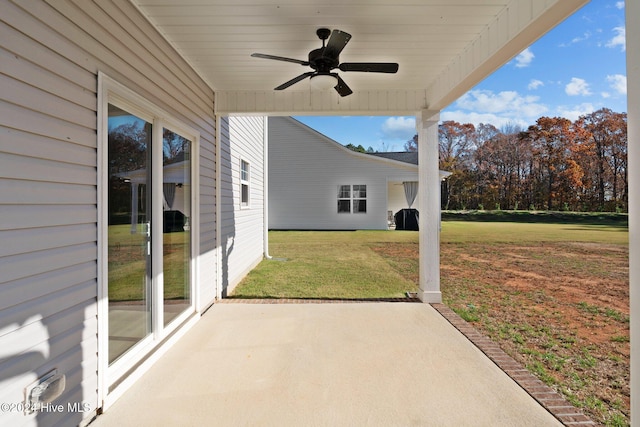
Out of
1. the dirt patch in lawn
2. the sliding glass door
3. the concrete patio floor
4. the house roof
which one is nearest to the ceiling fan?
the sliding glass door

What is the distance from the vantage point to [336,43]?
2838 millimetres

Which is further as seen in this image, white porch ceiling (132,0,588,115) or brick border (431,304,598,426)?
white porch ceiling (132,0,588,115)

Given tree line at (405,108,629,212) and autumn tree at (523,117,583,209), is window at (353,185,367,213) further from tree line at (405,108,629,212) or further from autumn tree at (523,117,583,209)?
autumn tree at (523,117,583,209)

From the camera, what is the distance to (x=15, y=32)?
1.55 meters

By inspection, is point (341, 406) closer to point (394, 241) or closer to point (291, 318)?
point (291, 318)

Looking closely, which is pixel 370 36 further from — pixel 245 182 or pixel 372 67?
pixel 245 182

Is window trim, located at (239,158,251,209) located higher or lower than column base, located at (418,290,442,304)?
higher

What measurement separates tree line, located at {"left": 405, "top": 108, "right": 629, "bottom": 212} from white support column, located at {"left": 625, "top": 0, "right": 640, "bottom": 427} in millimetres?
27103

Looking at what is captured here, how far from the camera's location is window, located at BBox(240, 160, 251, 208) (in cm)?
628

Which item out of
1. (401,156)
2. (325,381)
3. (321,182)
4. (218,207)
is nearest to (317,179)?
(321,182)

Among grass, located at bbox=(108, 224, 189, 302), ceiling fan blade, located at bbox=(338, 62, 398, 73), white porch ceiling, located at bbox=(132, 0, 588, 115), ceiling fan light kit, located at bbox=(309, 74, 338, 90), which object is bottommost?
grass, located at bbox=(108, 224, 189, 302)

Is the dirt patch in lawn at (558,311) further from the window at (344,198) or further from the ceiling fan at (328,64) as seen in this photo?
the window at (344,198)

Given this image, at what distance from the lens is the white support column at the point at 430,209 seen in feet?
15.2

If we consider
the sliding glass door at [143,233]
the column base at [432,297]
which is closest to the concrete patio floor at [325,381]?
the sliding glass door at [143,233]
